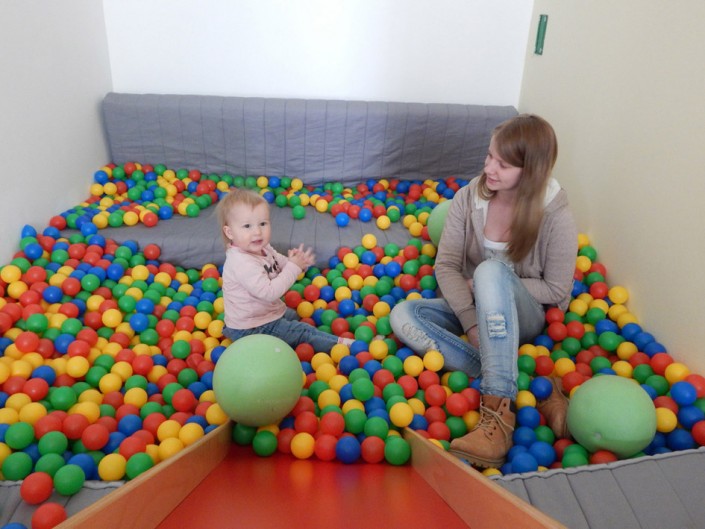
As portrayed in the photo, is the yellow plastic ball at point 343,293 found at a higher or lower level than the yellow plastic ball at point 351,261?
lower

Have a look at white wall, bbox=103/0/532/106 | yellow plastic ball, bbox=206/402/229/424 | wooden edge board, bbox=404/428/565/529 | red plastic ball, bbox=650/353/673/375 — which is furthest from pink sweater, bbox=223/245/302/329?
white wall, bbox=103/0/532/106

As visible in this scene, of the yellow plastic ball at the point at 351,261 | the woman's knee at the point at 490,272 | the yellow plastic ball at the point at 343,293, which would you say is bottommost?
the yellow plastic ball at the point at 343,293

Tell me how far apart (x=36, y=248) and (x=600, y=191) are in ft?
7.28

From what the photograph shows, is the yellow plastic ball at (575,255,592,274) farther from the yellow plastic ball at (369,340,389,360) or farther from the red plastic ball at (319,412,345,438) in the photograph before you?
the red plastic ball at (319,412,345,438)

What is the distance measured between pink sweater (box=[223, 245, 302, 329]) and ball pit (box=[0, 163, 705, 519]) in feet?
0.46

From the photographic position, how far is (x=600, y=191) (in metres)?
2.26

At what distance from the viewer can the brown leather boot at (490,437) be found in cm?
153

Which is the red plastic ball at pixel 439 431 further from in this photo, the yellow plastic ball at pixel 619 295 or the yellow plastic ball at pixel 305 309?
the yellow plastic ball at pixel 619 295

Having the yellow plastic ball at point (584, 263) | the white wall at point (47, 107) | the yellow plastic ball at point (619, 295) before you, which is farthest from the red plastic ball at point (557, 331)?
the white wall at point (47, 107)

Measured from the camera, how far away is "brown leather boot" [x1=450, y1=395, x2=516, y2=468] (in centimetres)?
153

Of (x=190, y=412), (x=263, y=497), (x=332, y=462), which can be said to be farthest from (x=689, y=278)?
(x=190, y=412)

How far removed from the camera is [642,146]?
1997mm

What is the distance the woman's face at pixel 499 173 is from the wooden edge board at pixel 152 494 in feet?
3.48

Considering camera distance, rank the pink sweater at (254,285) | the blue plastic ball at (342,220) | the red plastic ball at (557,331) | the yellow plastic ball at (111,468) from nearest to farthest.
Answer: the yellow plastic ball at (111,468) < the pink sweater at (254,285) < the red plastic ball at (557,331) < the blue plastic ball at (342,220)
